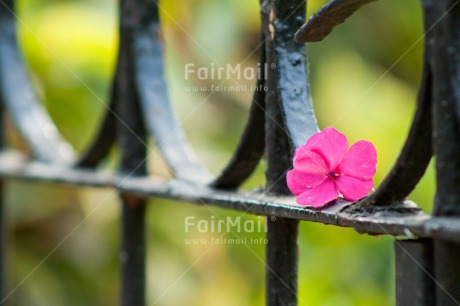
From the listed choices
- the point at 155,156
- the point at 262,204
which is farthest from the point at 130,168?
the point at 155,156

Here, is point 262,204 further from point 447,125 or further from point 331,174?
point 447,125

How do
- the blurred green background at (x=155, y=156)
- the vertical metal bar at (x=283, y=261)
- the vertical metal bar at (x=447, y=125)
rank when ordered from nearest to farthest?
the vertical metal bar at (x=447, y=125), the vertical metal bar at (x=283, y=261), the blurred green background at (x=155, y=156)

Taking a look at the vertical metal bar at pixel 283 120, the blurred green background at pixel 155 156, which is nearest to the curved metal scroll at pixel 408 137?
the vertical metal bar at pixel 283 120

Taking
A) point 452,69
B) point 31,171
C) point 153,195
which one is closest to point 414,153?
point 452,69

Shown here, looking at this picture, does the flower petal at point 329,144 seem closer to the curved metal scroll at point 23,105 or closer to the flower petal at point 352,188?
the flower petal at point 352,188

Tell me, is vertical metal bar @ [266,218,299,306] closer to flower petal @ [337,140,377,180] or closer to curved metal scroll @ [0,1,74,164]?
flower petal @ [337,140,377,180]

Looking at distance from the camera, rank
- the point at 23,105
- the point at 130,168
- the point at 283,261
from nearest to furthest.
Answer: the point at 283,261, the point at 130,168, the point at 23,105

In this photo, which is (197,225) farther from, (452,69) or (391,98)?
(452,69)
